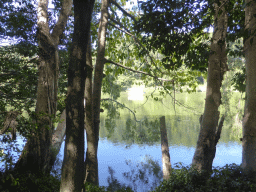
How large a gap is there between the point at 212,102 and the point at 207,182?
212 cm

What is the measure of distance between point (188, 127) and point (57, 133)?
14.3m

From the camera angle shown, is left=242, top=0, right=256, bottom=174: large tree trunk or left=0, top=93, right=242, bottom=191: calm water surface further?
left=0, top=93, right=242, bottom=191: calm water surface

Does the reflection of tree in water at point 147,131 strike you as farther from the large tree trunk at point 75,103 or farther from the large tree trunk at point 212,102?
the large tree trunk at point 75,103

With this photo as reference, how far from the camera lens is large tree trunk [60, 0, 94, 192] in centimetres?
376

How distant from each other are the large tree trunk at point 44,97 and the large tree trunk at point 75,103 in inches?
53.2

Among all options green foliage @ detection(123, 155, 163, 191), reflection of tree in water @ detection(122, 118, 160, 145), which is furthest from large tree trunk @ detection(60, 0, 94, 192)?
green foliage @ detection(123, 155, 163, 191)

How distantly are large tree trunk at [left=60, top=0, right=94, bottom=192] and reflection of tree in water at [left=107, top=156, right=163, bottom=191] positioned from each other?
19.9ft

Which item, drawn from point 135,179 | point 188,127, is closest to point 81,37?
point 135,179

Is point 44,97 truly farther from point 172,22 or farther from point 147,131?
point 147,131

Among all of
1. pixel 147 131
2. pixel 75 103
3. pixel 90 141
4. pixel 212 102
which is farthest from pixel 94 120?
pixel 147 131

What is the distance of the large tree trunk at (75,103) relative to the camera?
12.3 feet

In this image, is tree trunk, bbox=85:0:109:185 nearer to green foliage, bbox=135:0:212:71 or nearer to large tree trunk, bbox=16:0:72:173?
large tree trunk, bbox=16:0:72:173

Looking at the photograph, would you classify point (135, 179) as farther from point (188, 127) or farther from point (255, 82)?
point (188, 127)

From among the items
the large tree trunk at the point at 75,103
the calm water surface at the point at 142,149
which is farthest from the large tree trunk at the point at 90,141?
the calm water surface at the point at 142,149
